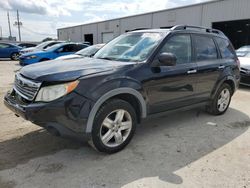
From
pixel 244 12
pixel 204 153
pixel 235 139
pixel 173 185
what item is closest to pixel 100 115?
pixel 173 185

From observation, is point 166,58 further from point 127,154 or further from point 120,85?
point 127,154

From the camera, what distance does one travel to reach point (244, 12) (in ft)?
56.6

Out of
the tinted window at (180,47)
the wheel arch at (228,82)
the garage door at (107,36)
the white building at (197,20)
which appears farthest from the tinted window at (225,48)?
the garage door at (107,36)

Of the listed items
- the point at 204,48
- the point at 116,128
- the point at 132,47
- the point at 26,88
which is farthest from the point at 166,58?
the point at 26,88

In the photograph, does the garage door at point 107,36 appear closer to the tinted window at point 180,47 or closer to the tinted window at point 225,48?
the tinted window at point 225,48

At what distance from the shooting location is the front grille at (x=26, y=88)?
3.12m

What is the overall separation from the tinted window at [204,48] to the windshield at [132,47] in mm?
958

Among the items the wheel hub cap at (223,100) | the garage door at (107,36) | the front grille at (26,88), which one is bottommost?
the wheel hub cap at (223,100)

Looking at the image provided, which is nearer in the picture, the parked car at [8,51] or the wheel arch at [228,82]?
the wheel arch at [228,82]

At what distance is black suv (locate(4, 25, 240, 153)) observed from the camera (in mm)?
3031

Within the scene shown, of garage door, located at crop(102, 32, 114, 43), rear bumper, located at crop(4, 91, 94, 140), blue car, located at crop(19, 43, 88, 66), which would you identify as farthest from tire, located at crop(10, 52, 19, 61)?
rear bumper, located at crop(4, 91, 94, 140)

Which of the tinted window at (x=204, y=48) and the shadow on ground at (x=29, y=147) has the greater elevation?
the tinted window at (x=204, y=48)

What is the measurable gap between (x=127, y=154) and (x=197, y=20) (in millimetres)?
19619

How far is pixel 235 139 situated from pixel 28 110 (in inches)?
132
